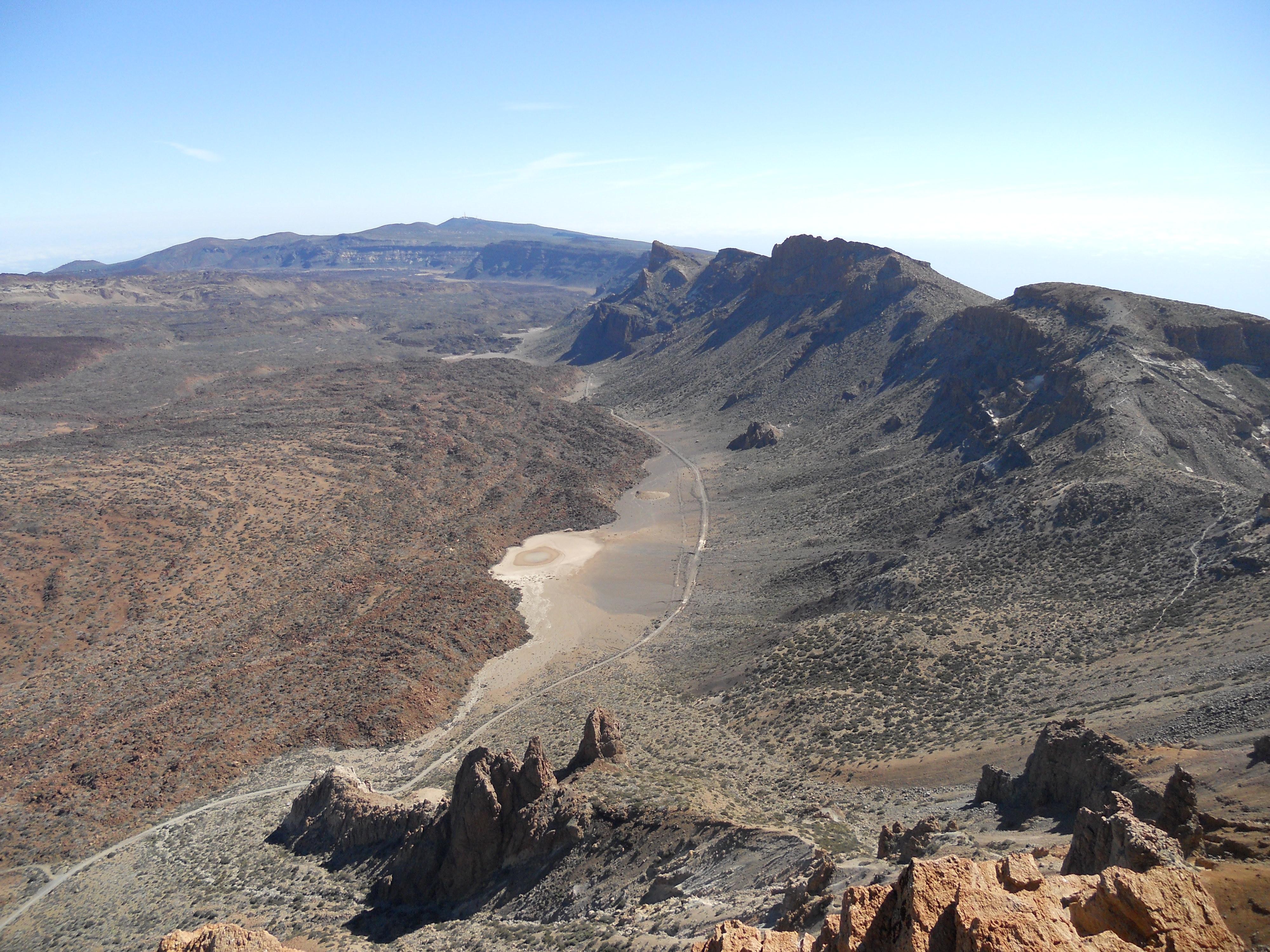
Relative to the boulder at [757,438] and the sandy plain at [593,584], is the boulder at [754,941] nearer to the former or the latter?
the sandy plain at [593,584]

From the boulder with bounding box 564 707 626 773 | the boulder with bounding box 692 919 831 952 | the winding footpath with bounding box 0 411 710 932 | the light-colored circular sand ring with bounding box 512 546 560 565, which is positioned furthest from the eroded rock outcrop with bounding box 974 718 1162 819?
the light-colored circular sand ring with bounding box 512 546 560 565

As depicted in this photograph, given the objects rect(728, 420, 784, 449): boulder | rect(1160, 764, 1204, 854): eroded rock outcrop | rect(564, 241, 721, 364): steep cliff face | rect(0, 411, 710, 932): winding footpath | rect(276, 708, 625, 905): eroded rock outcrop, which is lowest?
rect(0, 411, 710, 932): winding footpath

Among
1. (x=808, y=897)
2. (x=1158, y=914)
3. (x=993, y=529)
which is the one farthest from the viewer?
(x=993, y=529)

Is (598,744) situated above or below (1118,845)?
below

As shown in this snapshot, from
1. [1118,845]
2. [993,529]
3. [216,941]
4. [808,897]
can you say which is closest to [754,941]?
[808,897]

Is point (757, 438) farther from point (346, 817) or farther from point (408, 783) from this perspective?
point (346, 817)

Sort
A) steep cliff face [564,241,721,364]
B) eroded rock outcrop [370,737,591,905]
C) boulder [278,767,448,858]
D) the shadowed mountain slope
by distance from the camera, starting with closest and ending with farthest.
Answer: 1. eroded rock outcrop [370,737,591,905]
2. boulder [278,767,448,858]
3. the shadowed mountain slope
4. steep cliff face [564,241,721,364]

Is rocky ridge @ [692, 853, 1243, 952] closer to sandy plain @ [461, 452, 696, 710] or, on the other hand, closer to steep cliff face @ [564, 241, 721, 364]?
sandy plain @ [461, 452, 696, 710]

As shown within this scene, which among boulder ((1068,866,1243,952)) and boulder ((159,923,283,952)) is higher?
boulder ((1068,866,1243,952))
